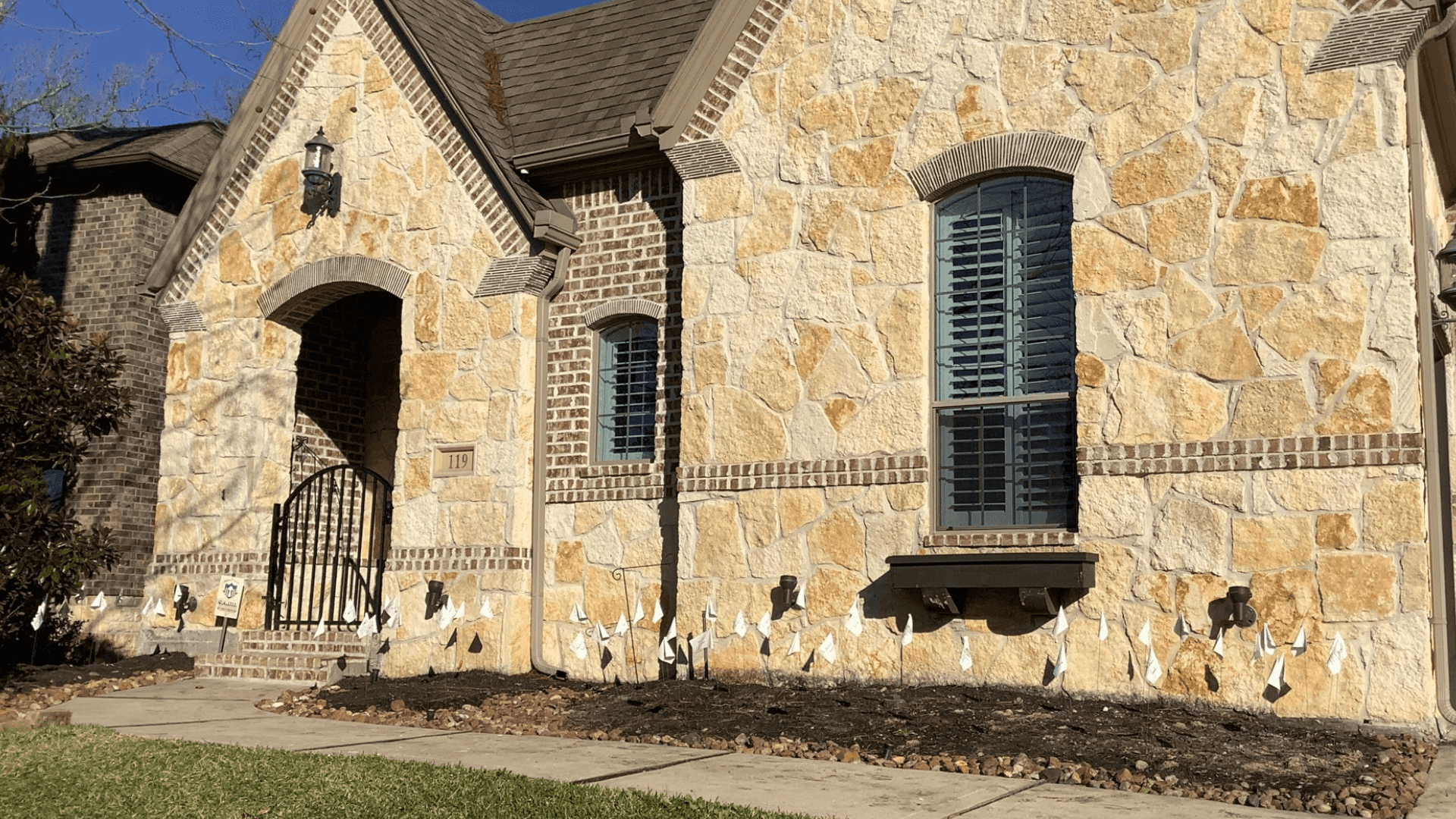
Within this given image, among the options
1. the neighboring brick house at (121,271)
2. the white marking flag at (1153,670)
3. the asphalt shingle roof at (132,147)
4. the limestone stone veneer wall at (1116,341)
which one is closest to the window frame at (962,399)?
the limestone stone veneer wall at (1116,341)

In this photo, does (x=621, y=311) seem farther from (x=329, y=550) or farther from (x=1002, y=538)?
(x=329, y=550)

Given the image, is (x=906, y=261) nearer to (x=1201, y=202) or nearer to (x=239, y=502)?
(x=1201, y=202)

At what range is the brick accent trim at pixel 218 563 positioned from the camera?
12.7 meters

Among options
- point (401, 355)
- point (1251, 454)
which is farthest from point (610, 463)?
point (1251, 454)

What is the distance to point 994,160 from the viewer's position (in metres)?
9.40

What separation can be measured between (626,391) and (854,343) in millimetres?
2692

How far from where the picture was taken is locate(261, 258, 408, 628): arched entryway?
12.4m

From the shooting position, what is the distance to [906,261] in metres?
9.61

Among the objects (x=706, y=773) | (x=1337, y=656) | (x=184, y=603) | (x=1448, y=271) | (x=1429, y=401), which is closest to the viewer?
(x=706, y=773)

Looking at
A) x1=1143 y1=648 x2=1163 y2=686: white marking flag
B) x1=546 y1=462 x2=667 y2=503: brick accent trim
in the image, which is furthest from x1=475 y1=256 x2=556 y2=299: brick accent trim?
x1=1143 y1=648 x2=1163 y2=686: white marking flag

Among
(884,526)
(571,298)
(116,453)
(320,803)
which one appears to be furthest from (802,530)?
(116,453)

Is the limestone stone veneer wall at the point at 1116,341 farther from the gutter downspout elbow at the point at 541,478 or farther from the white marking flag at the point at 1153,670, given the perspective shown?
the gutter downspout elbow at the point at 541,478

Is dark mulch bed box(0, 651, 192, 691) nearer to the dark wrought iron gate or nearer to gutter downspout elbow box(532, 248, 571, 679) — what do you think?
the dark wrought iron gate

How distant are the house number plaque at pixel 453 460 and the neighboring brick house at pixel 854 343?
0.15 ft
